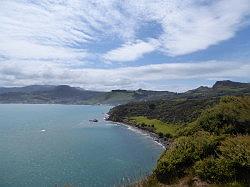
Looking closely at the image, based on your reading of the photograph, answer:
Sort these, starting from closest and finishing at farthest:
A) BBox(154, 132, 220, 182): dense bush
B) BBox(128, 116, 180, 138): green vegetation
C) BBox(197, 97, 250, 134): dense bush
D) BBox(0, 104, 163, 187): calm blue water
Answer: BBox(154, 132, 220, 182): dense bush < BBox(197, 97, 250, 134): dense bush < BBox(0, 104, 163, 187): calm blue water < BBox(128, 116, 180, 138): green vegetation

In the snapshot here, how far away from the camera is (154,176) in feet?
69.2

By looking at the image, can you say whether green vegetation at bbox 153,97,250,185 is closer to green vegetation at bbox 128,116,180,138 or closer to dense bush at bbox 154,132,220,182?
Result: dense bush at bbox 154,132,220,182

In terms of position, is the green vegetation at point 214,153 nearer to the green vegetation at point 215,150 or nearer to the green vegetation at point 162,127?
the green vegetation at point 215,150

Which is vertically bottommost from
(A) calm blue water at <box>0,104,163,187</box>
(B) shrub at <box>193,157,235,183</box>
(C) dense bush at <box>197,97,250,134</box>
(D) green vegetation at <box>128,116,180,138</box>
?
(A) calm blue water at <box>0,104,163,187</box>

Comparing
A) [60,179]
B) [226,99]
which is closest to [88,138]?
[60,179]

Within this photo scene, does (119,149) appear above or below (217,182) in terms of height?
below

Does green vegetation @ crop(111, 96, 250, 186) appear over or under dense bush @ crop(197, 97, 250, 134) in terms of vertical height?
under

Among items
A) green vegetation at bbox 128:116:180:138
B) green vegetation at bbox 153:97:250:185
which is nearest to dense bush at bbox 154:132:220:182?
green vegetation at bbox 153:97:250:185

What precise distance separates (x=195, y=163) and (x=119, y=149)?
8795cm

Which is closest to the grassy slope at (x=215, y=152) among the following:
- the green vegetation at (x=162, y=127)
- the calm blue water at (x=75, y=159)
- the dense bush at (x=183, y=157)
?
the dense bush at (x=183, y=157)

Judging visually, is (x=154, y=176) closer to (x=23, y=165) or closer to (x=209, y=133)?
(x=209, y=133)

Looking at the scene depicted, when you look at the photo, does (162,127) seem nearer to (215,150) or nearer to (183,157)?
(183,157)

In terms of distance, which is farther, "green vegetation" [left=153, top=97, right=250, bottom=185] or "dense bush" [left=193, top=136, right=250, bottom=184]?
"green vegetation" [left=153, top=97, right=250, bottom=185]

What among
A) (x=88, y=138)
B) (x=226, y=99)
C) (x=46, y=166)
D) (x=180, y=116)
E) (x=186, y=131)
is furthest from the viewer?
(x=180, y=116)
